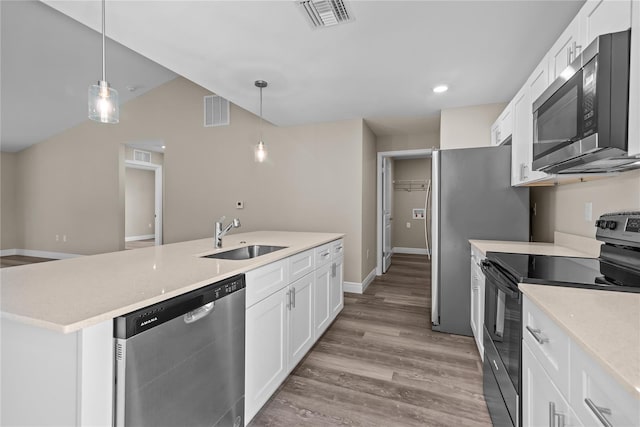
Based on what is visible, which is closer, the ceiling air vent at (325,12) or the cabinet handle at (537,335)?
the cabinet handle at (537,335)

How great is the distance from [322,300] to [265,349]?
0.98 m

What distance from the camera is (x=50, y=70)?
4367 millimetres

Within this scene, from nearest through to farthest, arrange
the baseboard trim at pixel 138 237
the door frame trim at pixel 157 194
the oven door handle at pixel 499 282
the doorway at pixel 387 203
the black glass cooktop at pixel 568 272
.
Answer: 1. the black glass cooktop at pixel 568 272
2. the oven door handle at pixel 499 282
3. the doorway at pixel 387 203
4. the door frame trim at pixel 157 194
5. the baseboard trim at pixel 138 237

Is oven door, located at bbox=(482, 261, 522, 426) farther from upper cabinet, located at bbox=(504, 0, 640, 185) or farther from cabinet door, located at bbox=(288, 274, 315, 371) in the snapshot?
cabinet door, located at bbox=(288, 274, 315, 371)

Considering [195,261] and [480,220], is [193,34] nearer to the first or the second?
[195,261]

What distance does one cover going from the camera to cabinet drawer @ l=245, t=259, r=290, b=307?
1.56 metres

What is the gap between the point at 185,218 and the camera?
4.98m

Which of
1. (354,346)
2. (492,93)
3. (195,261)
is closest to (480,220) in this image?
(492,93)

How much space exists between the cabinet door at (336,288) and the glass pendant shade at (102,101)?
2104 mm

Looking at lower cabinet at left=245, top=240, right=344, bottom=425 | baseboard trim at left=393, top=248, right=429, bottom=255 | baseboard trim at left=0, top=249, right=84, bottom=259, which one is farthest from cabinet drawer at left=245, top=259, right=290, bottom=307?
baseboard trim at left=0, top=249, right=84, bottom=259

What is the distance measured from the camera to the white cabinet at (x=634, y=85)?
3.52 ft

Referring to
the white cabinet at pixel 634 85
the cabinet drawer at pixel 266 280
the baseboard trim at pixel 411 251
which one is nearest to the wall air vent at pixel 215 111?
the cabinet drawer at pixel 266 280

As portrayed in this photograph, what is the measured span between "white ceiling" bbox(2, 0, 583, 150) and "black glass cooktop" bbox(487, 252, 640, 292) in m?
1.52

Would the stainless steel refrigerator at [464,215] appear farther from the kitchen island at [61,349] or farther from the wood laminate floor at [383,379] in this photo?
the kitchen island at [61,349]
